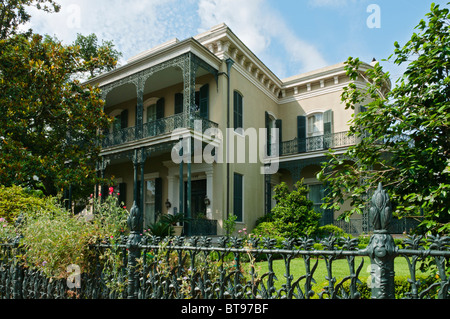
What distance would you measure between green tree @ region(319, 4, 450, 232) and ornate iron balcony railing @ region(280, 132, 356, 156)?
12.7m

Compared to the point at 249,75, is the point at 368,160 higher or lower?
lower

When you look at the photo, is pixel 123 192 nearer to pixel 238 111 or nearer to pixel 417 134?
pixel 238 111

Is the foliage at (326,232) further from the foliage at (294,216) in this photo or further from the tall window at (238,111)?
the tall window at (238,111)

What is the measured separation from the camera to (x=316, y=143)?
1697cm

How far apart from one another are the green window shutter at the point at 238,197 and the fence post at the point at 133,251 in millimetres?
11020

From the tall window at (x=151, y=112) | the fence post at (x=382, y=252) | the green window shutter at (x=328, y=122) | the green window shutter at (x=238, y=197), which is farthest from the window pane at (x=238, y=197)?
the fence post at (x=382, y=252)

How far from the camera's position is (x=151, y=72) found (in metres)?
14.1

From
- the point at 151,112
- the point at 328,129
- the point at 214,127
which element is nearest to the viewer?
the point at 214,127

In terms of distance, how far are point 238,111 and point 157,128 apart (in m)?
3.63

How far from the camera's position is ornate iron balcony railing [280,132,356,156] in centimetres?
1625

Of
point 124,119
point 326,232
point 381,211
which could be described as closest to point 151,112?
point 124,119
